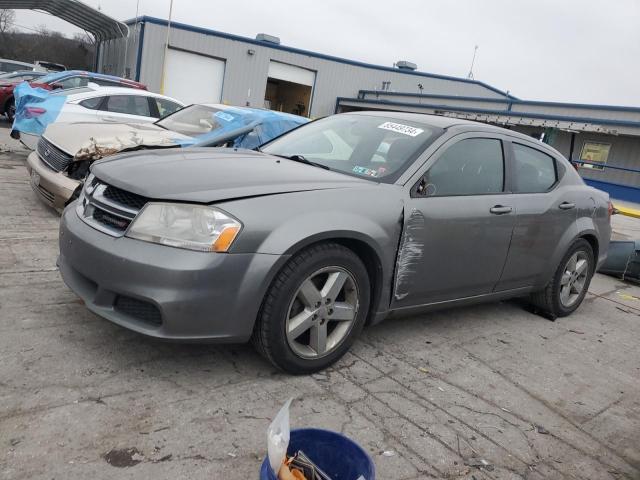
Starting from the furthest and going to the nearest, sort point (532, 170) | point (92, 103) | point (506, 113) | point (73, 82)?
point (506, 113)
point (73, 82)
point (92, 103)
point (532, 170)

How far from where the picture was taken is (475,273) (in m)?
4.05

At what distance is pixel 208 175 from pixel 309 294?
0.87m

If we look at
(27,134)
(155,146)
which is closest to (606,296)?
(155,146)

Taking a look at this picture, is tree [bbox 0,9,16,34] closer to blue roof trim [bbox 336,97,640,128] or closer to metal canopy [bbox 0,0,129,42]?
metal canopy [bbox 0,0,129,42]

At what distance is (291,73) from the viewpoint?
2784cm

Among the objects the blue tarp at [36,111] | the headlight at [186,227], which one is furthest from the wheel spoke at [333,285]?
the blue tarp at [36,111]

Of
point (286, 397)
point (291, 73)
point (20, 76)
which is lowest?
point (286, 397)

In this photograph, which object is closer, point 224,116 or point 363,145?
point 363,145

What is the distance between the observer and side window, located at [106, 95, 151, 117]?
9.63 meters

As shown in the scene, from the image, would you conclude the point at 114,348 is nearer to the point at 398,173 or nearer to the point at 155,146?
the point at 398,173

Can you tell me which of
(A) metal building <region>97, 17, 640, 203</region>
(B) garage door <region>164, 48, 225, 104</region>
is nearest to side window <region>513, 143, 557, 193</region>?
(A) metal building <region>97, 17, 640, 203</region>

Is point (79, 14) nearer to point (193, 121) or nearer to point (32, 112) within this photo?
point (32, 112)

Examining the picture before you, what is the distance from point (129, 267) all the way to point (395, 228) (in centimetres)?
156

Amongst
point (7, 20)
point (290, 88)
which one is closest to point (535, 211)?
point (290, 88)
